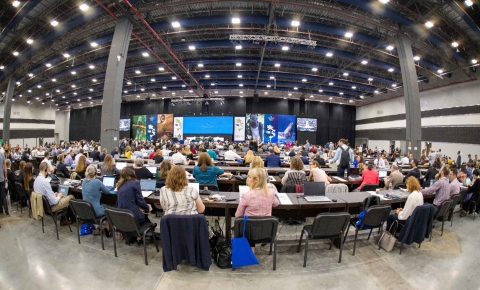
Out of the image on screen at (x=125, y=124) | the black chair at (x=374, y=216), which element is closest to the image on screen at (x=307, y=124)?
the image on screen at (x=125, y=124)

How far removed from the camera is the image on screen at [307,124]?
25.0 meters

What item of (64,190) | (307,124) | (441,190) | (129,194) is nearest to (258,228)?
(129,194)

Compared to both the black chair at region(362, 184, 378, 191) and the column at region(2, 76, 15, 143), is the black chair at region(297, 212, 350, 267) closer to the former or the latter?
the black chair at region(362, 184, 378, 191)

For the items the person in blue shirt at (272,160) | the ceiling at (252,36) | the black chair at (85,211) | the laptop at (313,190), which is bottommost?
the black chair at (85,211)

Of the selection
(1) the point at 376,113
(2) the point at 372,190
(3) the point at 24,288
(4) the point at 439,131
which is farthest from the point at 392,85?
(3) the point at 24,288

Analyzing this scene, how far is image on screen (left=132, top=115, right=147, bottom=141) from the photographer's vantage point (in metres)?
26.3

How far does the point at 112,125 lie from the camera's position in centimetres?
941

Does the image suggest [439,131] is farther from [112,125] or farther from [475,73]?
[112,125]

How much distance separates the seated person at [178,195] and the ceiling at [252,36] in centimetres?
767

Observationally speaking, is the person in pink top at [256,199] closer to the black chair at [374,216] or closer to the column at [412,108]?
the black chair at [374,216]

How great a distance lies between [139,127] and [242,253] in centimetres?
A: 2696

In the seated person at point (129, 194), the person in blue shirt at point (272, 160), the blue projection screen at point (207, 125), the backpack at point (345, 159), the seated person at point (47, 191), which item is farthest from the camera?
the blue projection screen at point (207, 125)

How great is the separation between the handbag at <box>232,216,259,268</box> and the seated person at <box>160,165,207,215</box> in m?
0.70

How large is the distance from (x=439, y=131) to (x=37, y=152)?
2674 cm
